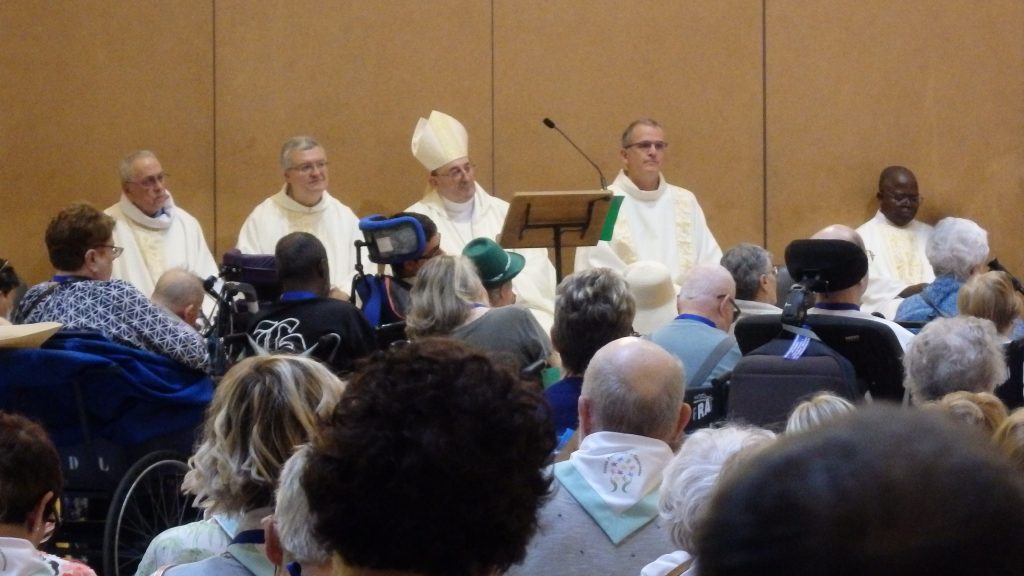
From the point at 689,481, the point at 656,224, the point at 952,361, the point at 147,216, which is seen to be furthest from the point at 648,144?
the point at 689,481

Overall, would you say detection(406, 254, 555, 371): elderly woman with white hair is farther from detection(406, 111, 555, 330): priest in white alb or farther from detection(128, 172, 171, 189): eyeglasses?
detection(128, 172, 171, 189): eyeglasses

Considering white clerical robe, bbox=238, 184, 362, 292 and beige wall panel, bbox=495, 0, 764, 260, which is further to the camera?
beige wall panel, bbox=495, 0, 764, 260

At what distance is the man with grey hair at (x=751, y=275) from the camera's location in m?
5.21

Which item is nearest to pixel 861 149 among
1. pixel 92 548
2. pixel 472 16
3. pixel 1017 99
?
pixel 1017 99

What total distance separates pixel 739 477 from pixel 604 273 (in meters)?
3.51

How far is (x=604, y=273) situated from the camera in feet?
13.7

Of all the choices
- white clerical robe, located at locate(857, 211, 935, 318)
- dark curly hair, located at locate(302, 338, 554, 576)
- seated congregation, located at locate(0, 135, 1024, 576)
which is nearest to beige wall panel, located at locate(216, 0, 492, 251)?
seated congregation, located at locate(0, 135, 1024, 576)

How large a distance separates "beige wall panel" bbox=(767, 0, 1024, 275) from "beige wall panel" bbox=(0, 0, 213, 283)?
11.1 ft

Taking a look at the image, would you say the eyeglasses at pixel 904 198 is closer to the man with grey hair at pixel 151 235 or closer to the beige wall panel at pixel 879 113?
the beige wall panel at pixel 879 113

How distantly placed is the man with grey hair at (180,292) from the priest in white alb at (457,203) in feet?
8.69

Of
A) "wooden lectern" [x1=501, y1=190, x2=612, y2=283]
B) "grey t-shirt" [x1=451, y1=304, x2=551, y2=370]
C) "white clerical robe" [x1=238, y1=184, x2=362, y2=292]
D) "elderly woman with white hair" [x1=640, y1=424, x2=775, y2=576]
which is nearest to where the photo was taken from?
"elderly woman with white hair" [x1=640, y1=424, x2=775, y2=576]

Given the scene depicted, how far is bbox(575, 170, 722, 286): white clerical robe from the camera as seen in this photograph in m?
8.24

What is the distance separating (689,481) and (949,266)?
3890 millimetres

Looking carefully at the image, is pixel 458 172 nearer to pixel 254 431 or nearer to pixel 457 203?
pixel 457 203
